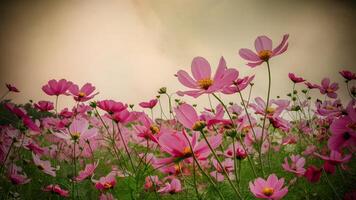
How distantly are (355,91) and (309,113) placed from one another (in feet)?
2.03

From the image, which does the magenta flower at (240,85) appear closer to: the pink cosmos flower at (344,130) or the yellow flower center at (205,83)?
the yellow flower center at (205,83)

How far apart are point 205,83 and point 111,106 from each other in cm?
44


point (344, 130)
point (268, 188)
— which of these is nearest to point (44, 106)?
point (268, 188)

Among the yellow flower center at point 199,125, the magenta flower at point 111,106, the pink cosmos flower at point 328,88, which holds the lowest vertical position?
the pink cosmos flower at point 328,88

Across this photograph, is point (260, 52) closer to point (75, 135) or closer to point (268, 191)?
point (268, 191)

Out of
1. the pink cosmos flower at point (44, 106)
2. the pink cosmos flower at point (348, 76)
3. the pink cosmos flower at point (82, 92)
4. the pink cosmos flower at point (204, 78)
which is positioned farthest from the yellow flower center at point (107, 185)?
the pink cosmos flower at point (348, 76)

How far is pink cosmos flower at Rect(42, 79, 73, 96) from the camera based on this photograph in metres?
1.53

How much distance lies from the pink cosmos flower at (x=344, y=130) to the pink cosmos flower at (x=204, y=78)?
0.92 feet

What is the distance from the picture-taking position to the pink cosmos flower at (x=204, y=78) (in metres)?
0.80

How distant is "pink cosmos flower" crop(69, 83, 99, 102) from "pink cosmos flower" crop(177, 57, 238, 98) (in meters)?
0.76

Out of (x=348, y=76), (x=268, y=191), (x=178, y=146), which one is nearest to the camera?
(x=178, y=146)

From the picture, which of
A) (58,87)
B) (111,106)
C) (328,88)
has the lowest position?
(328,88)

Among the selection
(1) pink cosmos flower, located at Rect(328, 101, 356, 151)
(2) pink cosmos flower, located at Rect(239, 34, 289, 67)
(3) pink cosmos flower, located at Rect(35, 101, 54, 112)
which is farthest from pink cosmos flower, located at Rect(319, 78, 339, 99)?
(3) pink cosmos flower, located at Rect(35, 101, 54, 112)

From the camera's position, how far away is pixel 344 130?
0.73 meters
